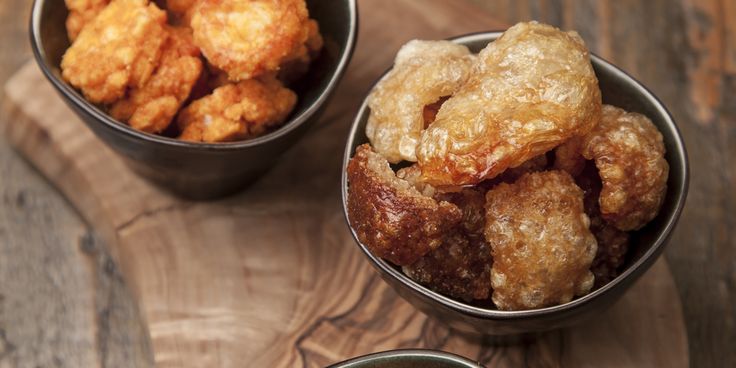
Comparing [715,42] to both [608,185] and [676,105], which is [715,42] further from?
[608,185]

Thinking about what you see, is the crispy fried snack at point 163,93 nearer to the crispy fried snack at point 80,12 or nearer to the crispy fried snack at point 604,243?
the crispy fried snack at point 80,12

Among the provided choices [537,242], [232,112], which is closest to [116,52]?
[232,112]

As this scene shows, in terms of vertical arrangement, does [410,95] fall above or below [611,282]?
above

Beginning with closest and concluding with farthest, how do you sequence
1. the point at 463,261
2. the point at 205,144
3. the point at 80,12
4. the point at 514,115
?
the point at 514,115 < the point at 463,261 < the point at 205,144 < the point at 80,12

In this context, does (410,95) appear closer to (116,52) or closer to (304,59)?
(304,59)

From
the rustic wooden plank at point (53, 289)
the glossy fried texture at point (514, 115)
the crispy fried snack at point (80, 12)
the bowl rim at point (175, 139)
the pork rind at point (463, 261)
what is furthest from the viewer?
→ the rustic wooden plank at point (53, 289)

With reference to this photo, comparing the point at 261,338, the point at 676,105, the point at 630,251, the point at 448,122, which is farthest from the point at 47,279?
the point at 676,105

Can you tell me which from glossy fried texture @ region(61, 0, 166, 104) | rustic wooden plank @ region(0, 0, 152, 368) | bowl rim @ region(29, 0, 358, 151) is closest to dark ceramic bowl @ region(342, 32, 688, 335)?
bowl rim @ region(29, 0, 358, 151)

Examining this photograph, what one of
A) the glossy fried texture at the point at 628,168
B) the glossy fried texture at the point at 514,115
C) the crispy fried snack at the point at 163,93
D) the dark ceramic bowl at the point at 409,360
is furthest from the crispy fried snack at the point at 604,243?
the crispy fried snack at the point at 163,93
